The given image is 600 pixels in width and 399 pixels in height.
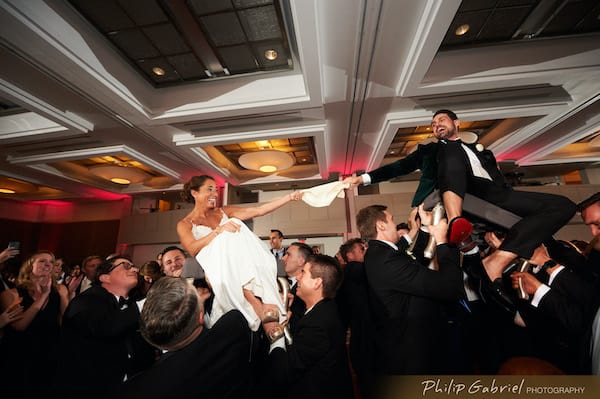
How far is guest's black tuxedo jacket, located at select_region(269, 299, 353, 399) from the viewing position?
1.39 m

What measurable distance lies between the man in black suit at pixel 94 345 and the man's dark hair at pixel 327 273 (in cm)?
120

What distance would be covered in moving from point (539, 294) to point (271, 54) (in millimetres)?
3826

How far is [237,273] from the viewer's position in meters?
1.55

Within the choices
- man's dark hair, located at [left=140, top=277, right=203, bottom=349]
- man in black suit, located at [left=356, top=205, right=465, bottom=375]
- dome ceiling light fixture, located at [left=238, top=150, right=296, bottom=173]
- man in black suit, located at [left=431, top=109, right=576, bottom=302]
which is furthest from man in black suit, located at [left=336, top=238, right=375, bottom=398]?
dome ceiling light fixture, located at [left=238, top=150, right=296, bottom=173]

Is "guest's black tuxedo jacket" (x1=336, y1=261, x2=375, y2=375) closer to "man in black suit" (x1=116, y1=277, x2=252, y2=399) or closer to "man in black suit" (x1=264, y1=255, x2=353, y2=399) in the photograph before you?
"man in black suit" (x1=264, y1=255, x2=353, y2=399)

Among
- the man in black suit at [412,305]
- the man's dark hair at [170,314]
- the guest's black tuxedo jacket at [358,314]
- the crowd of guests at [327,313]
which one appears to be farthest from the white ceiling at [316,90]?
the man's dark hair at [170,314]

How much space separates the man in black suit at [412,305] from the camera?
1.45 meters

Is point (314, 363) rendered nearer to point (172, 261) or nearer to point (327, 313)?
point (327, 313)

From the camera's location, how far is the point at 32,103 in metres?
3.72

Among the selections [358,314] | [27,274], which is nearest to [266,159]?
[27,274]

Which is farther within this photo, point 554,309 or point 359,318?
point 359,318

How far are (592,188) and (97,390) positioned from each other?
11.4 metres

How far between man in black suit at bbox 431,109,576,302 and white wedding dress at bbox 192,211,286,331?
1.11m

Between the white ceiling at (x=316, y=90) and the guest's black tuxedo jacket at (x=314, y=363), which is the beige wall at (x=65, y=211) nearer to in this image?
the white ceiling at (x=316, y=90)
